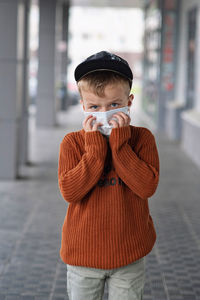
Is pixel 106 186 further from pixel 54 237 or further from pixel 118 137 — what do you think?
pixel 54 237

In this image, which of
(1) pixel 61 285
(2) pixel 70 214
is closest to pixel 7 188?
(1) pixel 61 285

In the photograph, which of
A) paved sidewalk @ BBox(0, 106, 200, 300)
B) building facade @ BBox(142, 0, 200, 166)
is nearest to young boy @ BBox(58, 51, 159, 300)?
paved sidewalk @ BBox(0, 106, 200, 300)

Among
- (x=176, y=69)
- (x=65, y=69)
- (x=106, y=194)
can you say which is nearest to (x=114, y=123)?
(x=106, y=194)

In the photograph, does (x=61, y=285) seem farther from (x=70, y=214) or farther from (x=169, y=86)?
(x=169, y=86)

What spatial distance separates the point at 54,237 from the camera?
537cm

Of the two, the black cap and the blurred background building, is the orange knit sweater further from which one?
the blurred background building

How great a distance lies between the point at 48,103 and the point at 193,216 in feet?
35.7

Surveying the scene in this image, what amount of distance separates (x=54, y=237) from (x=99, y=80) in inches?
138

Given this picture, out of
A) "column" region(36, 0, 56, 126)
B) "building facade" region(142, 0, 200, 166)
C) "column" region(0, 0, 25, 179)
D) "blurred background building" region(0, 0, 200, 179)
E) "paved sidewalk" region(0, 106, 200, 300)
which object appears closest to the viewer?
"paved sidewalk" region(0, 106, 200, 300)

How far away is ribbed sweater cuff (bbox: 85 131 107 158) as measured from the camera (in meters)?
2.10

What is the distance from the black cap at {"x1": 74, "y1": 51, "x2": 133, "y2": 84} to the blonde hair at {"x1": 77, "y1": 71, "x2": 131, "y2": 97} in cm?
2

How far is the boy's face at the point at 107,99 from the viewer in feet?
6.85

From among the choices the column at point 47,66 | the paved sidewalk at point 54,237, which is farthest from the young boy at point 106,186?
the column at point 47,66

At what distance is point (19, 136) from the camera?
859 centimetres
